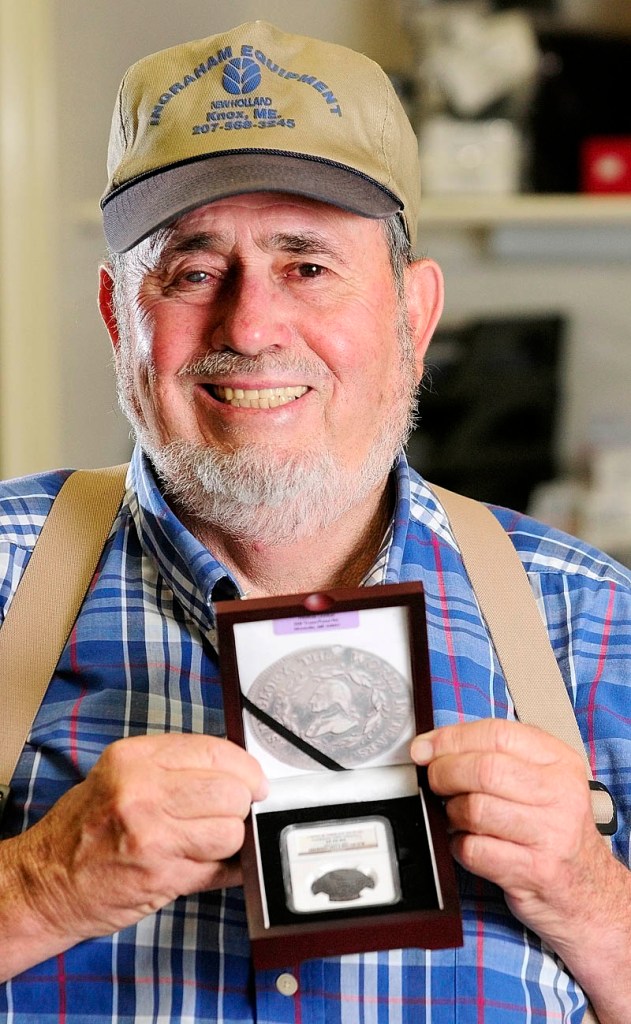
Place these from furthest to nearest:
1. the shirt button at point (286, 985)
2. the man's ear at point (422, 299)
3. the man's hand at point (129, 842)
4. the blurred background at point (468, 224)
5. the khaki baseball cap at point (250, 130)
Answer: the blurred background at point (468, 224) < the man's ear at point (422, 299) < the khaki baseball cap at point (250, 130) < the shirt button at point (286, 985) < the man's hand at point (129, 842)

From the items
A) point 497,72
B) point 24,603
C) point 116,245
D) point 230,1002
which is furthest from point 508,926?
point 497,72

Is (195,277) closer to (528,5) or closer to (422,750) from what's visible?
(422,750)

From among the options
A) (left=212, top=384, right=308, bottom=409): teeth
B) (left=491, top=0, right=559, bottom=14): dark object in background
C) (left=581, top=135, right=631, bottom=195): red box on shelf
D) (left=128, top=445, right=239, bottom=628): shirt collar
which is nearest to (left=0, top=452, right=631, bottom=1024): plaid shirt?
(left=128, top=445, right=239, bottom=628): shirt collar

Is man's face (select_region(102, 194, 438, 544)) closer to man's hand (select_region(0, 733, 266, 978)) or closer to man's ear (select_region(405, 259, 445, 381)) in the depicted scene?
man's ear (select_region(405, 259, 445, 381))

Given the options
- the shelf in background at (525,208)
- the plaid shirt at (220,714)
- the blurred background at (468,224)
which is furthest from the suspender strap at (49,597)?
the shelf in background at (525,208)

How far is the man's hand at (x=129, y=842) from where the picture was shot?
2.96 feet

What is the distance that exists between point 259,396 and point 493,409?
4.72ft

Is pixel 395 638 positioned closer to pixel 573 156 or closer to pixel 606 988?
pixel 606 988

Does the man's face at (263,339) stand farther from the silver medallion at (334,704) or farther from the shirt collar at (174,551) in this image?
the silver medallion at (334,704)

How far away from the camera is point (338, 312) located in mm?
1182

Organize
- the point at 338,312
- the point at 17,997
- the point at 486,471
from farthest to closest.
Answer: the point at 486,471 < the point at 338,312 < the point at 17,997

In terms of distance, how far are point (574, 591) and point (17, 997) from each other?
25.6 inches

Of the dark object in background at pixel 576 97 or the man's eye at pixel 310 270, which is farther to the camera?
the dark object in background at pixel 576 97

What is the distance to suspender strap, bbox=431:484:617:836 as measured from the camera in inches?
45.5
